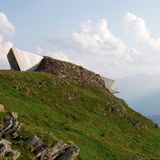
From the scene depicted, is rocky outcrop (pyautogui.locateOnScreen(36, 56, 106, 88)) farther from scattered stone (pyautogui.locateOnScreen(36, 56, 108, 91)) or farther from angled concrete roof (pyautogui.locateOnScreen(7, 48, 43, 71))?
angled concrete roof (pyautogui.locateOnScreen(7, 48, 43, 71))

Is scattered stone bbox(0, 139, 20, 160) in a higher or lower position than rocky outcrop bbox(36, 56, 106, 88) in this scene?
lower

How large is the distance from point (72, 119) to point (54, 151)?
2063 cm

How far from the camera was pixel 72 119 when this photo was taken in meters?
37.8

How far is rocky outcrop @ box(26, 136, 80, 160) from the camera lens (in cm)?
1631

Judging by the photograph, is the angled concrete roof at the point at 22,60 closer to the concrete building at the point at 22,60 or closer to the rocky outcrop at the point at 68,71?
the concrete building at the point at 22,60

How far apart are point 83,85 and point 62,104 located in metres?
24.2

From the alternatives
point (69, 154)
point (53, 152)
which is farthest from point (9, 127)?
point (69, 154)

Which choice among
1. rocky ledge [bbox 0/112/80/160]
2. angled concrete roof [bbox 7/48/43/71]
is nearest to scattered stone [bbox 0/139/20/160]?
rocky ledge [bbox 0/112/80/160]

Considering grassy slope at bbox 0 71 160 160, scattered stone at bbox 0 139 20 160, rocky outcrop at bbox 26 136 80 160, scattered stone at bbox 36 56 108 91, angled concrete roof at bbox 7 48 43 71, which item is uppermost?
scattered stone at bbox 36 56 108 91

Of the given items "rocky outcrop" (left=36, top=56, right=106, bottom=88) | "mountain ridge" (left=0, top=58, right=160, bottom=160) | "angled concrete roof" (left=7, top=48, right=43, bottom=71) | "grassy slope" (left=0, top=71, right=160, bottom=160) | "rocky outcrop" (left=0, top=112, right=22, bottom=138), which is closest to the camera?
"rocky outcrop" (left=0, top=112, right=22, bottom=138)

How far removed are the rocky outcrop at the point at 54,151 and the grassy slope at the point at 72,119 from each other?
768 millimetres

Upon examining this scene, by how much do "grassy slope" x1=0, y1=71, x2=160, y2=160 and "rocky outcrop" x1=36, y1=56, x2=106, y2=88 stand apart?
13.2m

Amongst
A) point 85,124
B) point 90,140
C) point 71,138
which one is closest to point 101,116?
point 85,124

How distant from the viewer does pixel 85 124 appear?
37.8 meters
